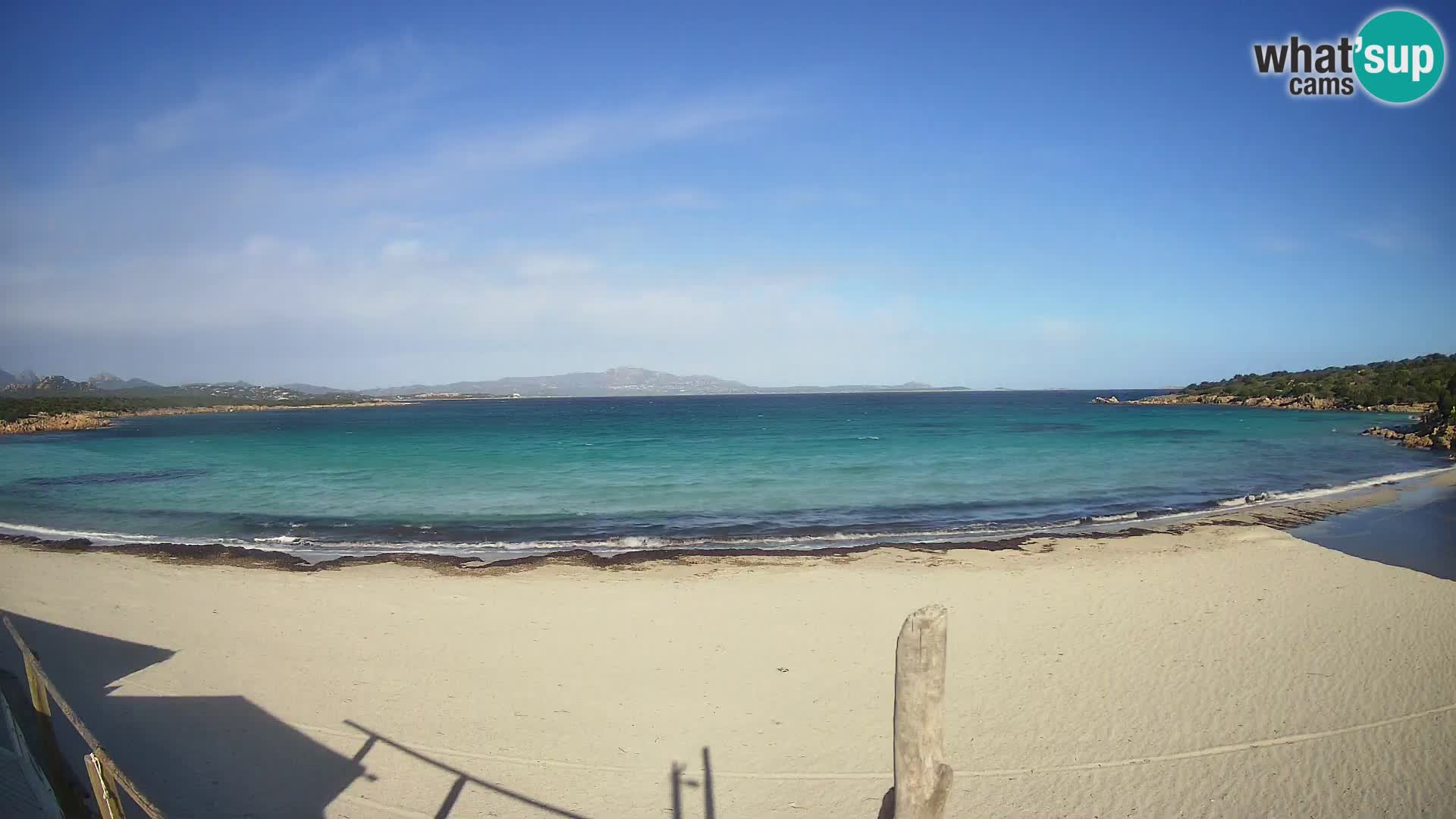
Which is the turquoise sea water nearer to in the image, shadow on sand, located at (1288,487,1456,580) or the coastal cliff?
the coastal cliff

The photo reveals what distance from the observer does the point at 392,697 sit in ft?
25.1

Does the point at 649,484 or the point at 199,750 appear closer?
the point at 199,750

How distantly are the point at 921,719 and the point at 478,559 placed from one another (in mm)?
12955

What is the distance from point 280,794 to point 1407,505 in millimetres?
24740

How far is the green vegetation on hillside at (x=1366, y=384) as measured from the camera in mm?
59281

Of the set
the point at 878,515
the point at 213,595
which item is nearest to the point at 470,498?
the point at 213,595

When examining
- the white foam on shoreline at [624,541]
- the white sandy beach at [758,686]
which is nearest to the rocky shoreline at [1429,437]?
the white foam on shoreline at [624,541]

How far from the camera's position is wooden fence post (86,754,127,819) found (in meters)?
3.42

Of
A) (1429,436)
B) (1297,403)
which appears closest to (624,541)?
(1429,436)

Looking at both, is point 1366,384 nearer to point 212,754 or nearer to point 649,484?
point 649,484

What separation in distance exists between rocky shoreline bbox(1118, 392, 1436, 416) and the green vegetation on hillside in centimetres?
43

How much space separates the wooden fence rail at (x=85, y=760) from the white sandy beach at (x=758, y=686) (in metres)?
1.44

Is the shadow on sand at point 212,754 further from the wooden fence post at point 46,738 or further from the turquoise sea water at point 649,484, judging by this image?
the turquoise sea water at point 649,484

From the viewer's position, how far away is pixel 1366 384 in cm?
7094
